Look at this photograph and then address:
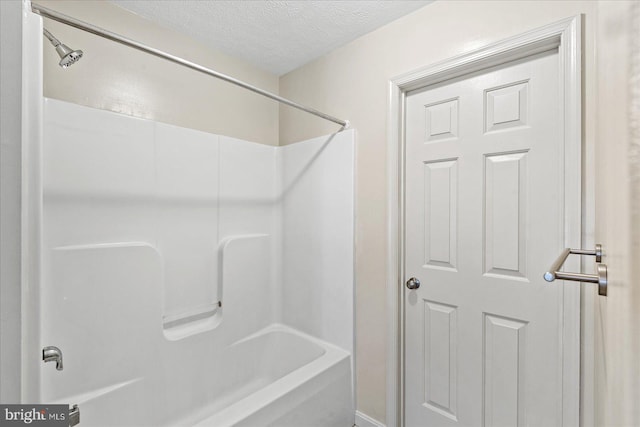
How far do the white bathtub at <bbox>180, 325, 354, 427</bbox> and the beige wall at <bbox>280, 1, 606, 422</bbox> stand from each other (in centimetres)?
18

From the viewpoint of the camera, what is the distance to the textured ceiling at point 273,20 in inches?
64.5

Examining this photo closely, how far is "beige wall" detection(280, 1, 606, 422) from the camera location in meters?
1.49

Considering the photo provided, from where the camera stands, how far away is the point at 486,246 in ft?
4.87

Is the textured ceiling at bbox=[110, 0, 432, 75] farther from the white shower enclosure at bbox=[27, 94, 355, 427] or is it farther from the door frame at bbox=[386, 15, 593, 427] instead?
the white shower enclosure at bbox=[27, 94, 355, 427]

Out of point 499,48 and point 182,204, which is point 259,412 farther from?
point 499,48

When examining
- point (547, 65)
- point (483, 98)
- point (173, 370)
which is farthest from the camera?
point (173, 370)

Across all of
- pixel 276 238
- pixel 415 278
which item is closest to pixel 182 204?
pixel 276 238

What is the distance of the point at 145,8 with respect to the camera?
1.69 m

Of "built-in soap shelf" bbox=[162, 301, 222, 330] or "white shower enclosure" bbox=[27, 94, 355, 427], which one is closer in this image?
"white shower enclosure" bbox=[27, 94, 355, 427]

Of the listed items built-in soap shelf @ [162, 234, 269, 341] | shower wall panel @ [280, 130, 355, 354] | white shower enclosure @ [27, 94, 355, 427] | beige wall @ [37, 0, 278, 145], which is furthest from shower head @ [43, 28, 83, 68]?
shower wall panel @ [280, 130, 355, 354]

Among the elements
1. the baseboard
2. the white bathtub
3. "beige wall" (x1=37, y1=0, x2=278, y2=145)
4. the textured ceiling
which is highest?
the textured ceiling

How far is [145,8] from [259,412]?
2198mm

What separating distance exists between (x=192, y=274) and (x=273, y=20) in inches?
63.4

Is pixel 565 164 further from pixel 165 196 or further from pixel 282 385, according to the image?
pixel 165 196
